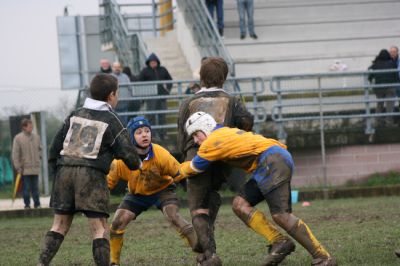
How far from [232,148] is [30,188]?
37.9ft

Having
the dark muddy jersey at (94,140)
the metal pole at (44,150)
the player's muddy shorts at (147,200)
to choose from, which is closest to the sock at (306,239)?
the dark muddy jersey at (94,140)

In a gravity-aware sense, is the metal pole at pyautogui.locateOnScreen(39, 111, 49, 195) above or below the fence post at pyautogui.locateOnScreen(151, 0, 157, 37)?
below

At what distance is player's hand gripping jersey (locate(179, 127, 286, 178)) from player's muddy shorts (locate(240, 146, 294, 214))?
8 centimetres

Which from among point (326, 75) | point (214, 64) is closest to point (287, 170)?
point (214, 64)

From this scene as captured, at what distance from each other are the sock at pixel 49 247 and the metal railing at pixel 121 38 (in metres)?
14.8

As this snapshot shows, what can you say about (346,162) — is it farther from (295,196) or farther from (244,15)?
(244,15)

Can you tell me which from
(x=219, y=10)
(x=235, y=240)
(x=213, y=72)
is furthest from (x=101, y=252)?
(x=219, y=10)

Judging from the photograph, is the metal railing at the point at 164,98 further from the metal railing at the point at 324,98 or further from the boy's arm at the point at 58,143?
the boy's arm at the point at 58,143

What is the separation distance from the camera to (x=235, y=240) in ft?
40.9

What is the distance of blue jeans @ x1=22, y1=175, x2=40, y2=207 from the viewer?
1977 centimetres

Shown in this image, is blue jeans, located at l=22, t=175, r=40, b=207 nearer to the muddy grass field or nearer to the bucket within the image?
the muddy grass field

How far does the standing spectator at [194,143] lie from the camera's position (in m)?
9.73

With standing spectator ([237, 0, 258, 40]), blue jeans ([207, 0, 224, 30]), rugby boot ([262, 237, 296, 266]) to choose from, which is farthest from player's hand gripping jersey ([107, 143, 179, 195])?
standing spectator ([237, 0, 258, 40])

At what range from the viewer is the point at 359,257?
1007 cm
